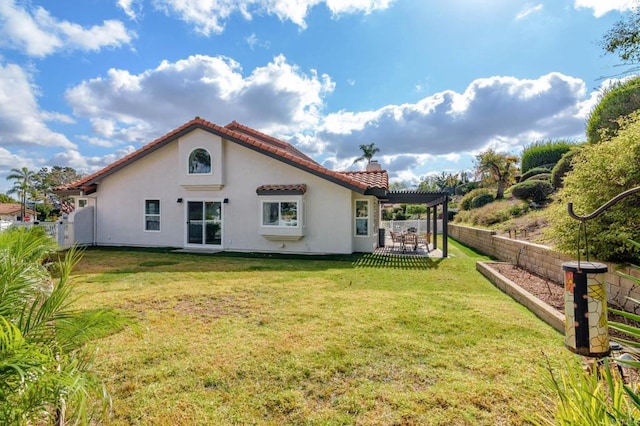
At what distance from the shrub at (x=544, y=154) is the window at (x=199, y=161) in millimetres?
25755

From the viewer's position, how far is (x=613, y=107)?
13234 millimetres

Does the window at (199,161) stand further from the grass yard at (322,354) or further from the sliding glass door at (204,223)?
the grass yard at (322,354)

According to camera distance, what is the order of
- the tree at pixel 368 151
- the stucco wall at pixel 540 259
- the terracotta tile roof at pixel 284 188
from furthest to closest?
the tree at pixel 368 151, the terracotta tile roof at pixel 284 188, the stucco wall at pixel 540 259

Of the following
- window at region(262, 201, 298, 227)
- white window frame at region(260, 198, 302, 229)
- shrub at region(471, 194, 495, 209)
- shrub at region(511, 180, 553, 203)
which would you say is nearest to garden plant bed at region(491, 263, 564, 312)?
white window frame at region(260, 198, 302, 229)

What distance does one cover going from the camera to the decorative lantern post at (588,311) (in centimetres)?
212

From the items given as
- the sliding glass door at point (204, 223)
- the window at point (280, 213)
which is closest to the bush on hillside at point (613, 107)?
the window at point (280, 213)

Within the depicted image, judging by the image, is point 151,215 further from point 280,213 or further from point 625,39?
point 625,39

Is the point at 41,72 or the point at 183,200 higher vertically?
the point at 41,72

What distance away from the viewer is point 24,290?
1.96 metres

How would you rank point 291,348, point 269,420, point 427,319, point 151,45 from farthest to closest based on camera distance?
1. point 151,45
2. point 427,319
3. point 291,348
4. point 269,420

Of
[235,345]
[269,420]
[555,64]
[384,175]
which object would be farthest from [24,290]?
[555,64]

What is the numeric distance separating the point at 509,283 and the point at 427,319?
350 centimetres

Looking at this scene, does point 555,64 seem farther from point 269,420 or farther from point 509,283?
point 269,420

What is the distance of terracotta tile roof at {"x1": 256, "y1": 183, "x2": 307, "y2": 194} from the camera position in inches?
526
